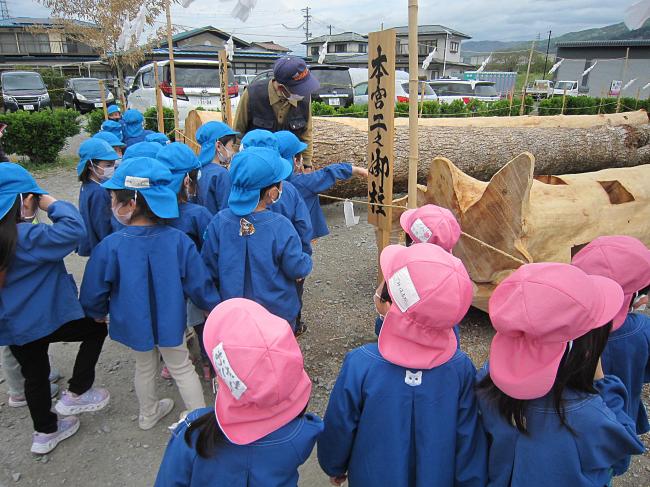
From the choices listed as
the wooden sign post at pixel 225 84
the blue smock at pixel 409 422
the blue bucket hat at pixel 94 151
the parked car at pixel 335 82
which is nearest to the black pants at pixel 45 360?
the blue bucket hat at pixel 94 151

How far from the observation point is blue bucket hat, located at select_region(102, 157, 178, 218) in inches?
83.7

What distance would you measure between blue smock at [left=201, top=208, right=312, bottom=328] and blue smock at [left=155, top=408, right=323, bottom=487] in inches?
45.5

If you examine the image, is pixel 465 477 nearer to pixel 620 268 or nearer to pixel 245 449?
pixel 245 449

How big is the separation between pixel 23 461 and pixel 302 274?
1715mm

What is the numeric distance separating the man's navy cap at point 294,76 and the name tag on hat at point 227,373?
299 centimetres

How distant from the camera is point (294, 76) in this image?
3701 millimetres

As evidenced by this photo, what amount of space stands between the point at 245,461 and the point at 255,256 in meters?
1.29

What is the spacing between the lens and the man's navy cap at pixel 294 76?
3660 mm

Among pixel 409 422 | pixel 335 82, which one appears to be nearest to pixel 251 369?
pixel 409 422

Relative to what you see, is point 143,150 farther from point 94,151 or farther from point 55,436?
point 55,436

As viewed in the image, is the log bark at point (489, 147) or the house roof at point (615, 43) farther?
the house roof at point (615, 43)

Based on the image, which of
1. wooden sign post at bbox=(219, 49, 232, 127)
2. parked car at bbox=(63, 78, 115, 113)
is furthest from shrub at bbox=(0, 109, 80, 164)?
parked car at bbox=(63, 78, 115, 113)

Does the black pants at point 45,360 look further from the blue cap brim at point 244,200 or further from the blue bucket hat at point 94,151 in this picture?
the blue bucket hat at point 94,151

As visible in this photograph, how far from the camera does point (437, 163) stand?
11.6 feet
